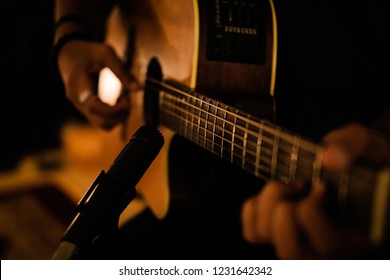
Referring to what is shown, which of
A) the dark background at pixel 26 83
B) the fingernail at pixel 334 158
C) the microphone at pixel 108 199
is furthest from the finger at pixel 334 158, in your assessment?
the dark background at pixel 26 83

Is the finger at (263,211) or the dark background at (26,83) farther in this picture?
the dark background at (26,83)

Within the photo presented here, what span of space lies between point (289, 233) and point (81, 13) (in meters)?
0.93

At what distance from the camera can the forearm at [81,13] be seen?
3.86ft

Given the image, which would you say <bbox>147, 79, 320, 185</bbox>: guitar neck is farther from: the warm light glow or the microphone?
the warm light glow

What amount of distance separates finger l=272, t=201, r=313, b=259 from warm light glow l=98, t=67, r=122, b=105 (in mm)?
741

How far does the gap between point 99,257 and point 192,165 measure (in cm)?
36

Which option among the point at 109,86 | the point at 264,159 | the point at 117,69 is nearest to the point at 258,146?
the point at 264,159

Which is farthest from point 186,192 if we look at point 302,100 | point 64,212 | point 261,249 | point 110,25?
point 64,212

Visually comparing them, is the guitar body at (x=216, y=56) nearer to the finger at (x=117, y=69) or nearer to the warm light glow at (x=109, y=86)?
the finger at (x=117, y=69)

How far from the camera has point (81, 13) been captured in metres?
1.18

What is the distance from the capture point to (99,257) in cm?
63

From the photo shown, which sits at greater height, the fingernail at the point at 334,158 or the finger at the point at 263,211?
the fingernail at the point at 334,158

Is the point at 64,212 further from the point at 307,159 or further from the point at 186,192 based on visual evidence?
the point at 307,159

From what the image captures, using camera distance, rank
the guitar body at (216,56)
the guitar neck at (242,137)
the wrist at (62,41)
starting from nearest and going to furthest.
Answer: the guitar neck at (242,137)
the guitar body at (216,56)
the wrist at (62,41)
